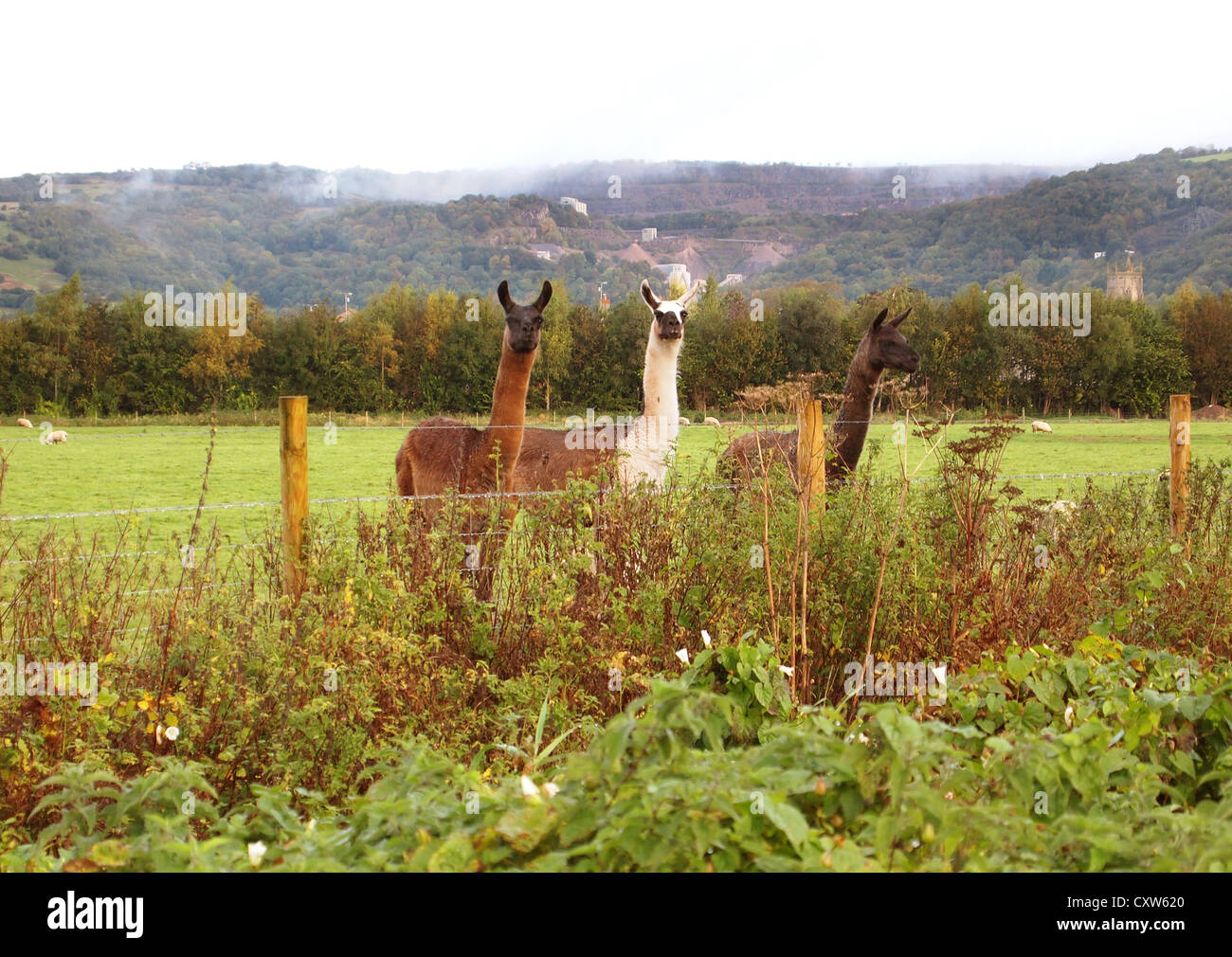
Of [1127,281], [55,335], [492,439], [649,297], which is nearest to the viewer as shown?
[492,439]

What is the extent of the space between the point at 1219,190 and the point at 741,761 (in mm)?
142825

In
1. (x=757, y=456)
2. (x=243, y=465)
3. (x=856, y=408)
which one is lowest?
(x=243, y=465)

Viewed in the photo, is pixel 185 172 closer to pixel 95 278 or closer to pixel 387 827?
pixel 95 278

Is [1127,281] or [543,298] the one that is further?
[1127,281]

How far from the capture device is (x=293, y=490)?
5367mm

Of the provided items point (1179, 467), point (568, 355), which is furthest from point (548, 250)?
point (1179, 467)

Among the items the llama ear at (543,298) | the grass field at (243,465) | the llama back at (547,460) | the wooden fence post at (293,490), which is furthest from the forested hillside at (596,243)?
the wooden fence post at (293,490)

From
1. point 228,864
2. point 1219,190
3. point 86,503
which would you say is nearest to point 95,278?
point 86,503

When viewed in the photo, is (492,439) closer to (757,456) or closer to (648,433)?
(648,433)

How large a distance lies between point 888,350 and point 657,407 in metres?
1.91

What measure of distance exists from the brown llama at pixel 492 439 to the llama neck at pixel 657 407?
0.98 meters

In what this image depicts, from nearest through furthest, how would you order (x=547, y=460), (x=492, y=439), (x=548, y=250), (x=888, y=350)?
(x=492, y=439)
(x=888, y=350)
(x=547, y=460)
(x=548, y=250)

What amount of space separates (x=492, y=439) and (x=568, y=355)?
34.6 m

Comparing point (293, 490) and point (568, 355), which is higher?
point (568, 355)
